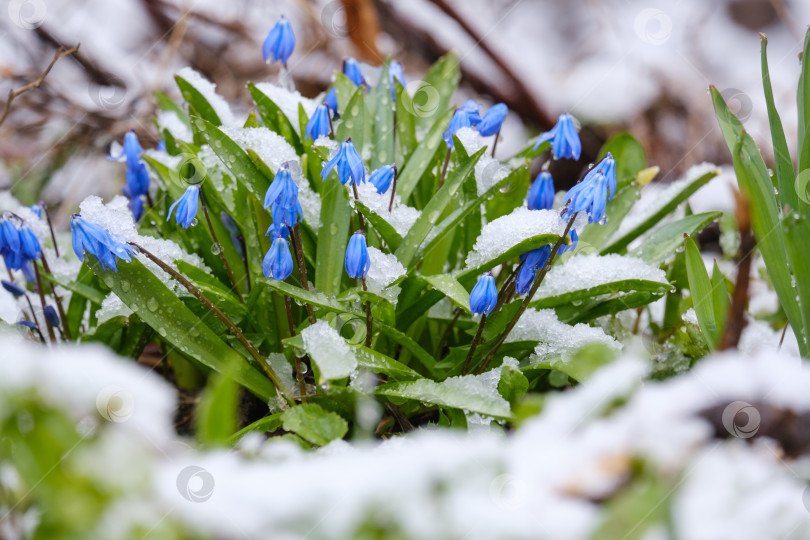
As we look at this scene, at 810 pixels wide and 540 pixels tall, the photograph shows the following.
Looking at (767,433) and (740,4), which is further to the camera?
(740,4)

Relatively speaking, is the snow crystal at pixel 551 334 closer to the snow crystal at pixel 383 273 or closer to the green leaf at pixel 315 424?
the snow crystal at pixel 383 273

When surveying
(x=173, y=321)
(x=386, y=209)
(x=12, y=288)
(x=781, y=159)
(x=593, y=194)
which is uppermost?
(x=781, y=159)

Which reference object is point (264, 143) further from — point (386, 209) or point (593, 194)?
point (593, 194)

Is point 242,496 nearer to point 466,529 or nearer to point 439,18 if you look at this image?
point 466,529

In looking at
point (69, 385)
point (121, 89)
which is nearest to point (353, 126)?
point (69, 385)

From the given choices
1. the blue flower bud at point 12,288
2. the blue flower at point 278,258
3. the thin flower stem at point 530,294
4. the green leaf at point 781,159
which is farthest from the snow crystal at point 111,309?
the green leaf at point 781,159

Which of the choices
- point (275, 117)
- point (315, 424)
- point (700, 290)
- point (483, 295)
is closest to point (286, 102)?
point (275, 117)
